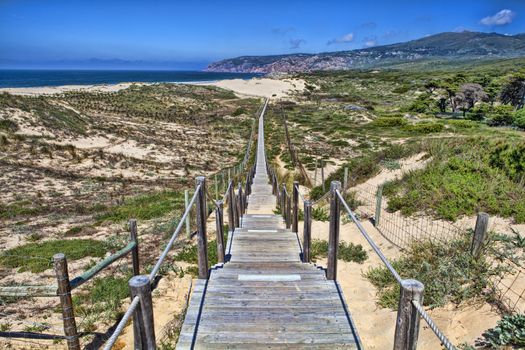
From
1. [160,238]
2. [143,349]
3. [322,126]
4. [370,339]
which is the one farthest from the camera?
[322,126]

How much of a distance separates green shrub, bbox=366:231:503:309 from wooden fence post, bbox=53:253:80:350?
416 centimetres

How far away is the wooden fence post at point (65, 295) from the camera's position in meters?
3.90

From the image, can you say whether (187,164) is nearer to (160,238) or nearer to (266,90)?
(160,238)

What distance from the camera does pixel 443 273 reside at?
210 inches

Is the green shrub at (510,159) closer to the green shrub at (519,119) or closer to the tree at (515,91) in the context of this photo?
the green shrub at (519,119)

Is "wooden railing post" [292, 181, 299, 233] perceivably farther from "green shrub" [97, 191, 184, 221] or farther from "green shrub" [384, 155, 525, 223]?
"green shrub" [97, 191, 184, 221]

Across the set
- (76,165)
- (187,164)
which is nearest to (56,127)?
(76,165)

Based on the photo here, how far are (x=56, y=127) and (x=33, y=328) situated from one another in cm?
2551

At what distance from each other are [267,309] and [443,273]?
2701 millimetres

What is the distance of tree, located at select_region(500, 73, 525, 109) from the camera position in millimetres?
42750

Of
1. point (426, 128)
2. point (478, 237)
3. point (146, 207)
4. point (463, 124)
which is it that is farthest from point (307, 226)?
point (463, 124)

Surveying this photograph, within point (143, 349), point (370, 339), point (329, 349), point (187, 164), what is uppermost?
point (143, 349)

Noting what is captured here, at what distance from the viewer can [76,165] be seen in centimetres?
2014

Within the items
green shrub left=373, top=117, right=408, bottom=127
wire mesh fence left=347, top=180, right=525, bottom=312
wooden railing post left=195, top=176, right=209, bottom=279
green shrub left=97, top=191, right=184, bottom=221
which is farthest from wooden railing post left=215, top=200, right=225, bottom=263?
green shrub left=373, top=117, right=408, bottom=127
